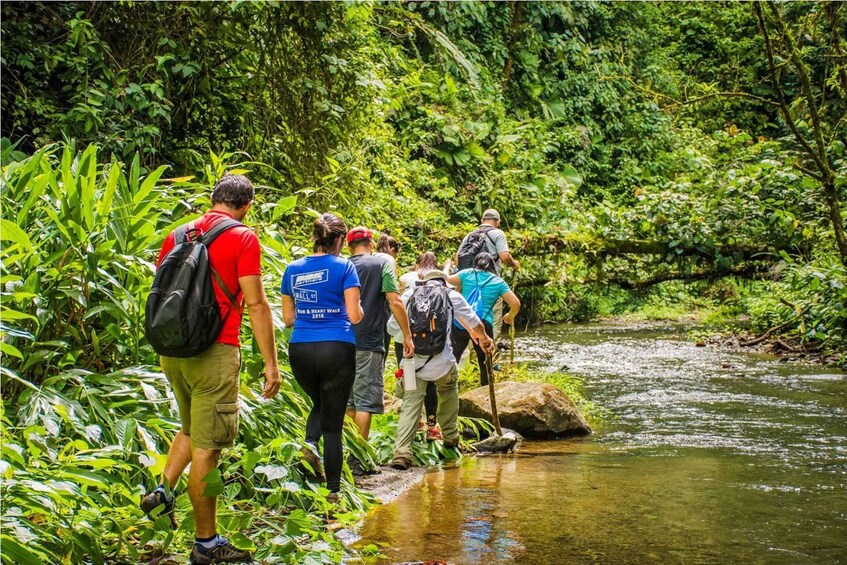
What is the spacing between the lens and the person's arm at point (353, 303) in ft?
18.4

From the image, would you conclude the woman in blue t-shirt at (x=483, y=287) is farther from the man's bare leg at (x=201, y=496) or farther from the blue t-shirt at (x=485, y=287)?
the man's bare leg at (x=201, y=496)

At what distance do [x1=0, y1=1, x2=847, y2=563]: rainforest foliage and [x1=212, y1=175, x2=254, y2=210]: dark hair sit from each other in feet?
3.77

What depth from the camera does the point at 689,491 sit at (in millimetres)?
6152

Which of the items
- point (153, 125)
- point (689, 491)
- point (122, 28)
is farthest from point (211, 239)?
point (122, 28)

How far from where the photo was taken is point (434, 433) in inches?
300

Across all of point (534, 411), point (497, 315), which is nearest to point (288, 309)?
point (534, 411)

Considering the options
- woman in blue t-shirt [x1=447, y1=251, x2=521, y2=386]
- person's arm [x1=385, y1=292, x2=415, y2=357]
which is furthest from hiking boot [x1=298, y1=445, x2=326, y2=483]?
woman in blue t-shirt [x1=447, y1=251, x2=521, y2=386]

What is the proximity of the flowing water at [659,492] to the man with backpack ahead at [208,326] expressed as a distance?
98 cm

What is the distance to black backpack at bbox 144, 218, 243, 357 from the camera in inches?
162

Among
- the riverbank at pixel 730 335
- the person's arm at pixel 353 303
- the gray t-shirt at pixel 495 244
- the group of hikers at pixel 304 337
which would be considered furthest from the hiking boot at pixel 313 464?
the riverbank at pixel 730 335

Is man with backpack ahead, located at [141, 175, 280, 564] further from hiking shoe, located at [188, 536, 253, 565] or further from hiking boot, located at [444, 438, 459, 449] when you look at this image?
hiking boot, located at [444, 438, 459, 449]

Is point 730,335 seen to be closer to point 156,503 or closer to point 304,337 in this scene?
point 304,337

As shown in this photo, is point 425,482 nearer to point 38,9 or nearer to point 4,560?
point 4,560

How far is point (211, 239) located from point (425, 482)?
3013 mm
